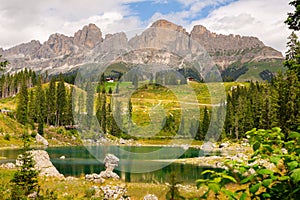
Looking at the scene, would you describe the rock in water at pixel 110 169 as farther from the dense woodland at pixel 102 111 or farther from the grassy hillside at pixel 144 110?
the dense woodland at pixel 102 111

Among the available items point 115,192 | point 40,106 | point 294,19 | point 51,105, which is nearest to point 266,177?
point 294,19

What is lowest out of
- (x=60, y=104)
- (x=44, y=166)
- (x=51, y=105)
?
(x=44, y=166)

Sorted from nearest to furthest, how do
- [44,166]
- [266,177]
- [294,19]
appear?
[266,177] → [294,19] → [44,166]

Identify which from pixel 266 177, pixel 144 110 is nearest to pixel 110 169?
pixel 266 177

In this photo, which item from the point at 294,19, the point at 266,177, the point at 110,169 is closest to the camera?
the point at 266,177

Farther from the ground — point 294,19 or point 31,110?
point 294,19

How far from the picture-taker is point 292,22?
17125 millimetres

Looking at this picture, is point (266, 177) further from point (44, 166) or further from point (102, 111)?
point (102, 111)

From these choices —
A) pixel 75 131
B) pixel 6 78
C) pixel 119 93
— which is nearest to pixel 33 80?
pixel 6 78

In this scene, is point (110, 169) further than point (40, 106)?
No

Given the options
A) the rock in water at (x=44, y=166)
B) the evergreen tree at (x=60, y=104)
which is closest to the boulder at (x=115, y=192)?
the rock in water at (x=44, y=166)

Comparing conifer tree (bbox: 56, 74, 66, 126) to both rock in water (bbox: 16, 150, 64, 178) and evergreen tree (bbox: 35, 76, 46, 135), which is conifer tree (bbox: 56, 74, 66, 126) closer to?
evergreen tree (bbox: 35, 76, 46, 135)

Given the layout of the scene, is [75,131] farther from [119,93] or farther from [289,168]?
[289,168]

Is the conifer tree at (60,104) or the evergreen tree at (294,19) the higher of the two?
the evergreen tree at (294,19)
